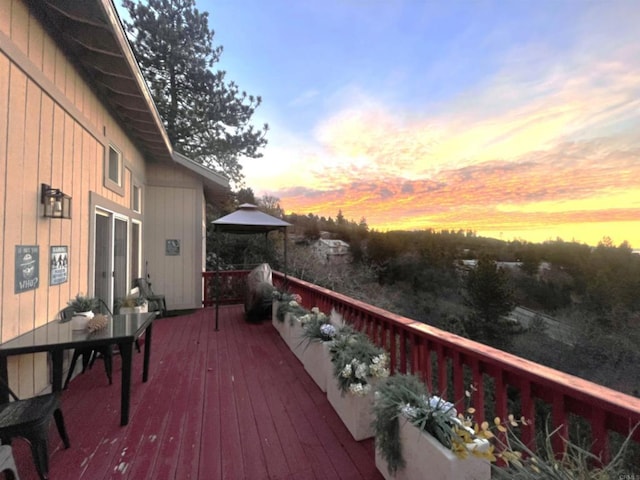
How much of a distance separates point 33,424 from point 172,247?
5.50 metres

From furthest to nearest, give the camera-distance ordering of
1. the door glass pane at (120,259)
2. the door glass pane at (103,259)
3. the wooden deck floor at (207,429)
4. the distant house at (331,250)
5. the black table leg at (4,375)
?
the distant house at (331,250) < the door glass pane at (120,259) < the door glass pane at (103,259) < the black table leg at (4,375) < the wooden deck floor at (207,429)

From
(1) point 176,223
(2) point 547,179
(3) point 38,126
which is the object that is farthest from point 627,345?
(3) point 38,126

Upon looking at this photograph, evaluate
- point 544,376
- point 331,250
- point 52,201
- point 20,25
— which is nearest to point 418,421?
point 544,376

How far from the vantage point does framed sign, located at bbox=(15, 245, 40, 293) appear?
2.24 metres

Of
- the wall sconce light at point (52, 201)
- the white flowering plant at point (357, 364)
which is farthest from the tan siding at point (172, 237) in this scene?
the white flowering plant at point (357, 364)

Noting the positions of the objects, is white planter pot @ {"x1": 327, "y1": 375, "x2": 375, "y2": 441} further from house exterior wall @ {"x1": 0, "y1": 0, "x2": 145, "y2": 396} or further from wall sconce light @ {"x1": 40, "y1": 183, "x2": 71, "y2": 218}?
wall sconce light @ {"x1": 40, "y1": 183, "x2": 71, "y2": 218}

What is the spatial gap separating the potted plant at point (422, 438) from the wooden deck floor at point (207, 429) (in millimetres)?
352

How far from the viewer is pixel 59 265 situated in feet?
9.44

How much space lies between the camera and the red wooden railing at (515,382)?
94 cm

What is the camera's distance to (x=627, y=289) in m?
15.7

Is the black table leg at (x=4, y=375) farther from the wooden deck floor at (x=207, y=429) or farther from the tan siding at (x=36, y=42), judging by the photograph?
the tan siding at (x=36, y=42)

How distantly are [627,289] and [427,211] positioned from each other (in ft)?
38.8

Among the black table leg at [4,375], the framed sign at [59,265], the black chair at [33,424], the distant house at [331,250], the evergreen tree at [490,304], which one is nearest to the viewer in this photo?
the black chair at [33,424]

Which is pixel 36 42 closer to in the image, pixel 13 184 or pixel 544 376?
pixel 13 184
